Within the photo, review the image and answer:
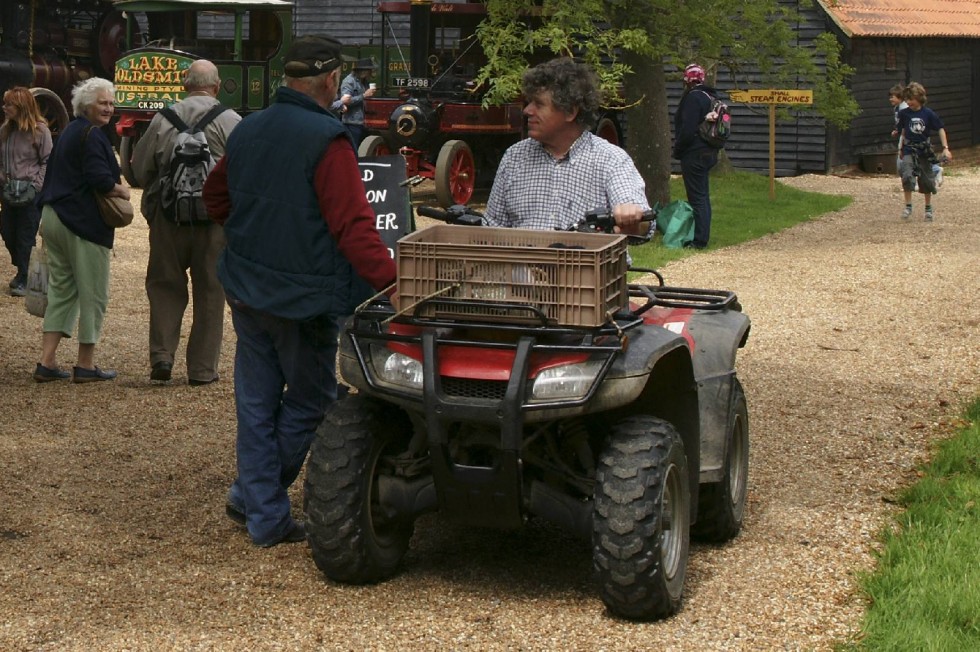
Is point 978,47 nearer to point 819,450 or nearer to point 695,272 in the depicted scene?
point 695,272

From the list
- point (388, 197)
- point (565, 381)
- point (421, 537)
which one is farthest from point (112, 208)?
point (565, 381)

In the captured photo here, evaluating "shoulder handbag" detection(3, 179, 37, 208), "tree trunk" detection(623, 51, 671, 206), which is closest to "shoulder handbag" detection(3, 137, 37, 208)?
"shoulder handbag" detection(3, 179, 37, 208)

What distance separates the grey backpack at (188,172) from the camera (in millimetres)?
7844

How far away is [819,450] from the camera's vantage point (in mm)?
6883

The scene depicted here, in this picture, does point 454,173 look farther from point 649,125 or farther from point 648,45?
point 648,45

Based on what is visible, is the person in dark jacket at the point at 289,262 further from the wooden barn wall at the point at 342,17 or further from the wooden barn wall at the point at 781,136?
the wooden barn wall at the point at 342,17

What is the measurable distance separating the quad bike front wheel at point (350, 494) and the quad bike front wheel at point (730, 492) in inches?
42.9

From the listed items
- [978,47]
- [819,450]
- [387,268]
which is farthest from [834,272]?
[978,47]

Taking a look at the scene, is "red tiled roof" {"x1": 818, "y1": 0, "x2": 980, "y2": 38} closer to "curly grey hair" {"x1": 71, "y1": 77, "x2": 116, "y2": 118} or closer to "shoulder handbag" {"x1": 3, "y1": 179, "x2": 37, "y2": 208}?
"shoulder handbag" {"x1": 3, "y1": 179, "x2": 37, "y2": 208}

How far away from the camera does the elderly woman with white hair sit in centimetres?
809

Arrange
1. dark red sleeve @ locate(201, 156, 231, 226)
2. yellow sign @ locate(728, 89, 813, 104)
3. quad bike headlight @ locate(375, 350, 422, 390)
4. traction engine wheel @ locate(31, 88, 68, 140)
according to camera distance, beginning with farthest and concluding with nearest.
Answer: traction engine wheel @ locate(31, 88, 68, 140) < yellow sign @ locate(728, 89, 813, 104) < dark red sleeve @ locate(201, 156, 231, 226) < quad bike headlight @ locate(375, 350, 422, 390)

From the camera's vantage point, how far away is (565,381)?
4.43m

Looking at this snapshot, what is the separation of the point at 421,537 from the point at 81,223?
354 centimetres

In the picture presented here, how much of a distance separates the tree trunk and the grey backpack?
31.0ft
